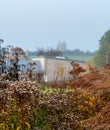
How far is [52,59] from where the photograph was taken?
48.7m

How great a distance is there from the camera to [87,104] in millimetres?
10000

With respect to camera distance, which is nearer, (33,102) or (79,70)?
(33,102)

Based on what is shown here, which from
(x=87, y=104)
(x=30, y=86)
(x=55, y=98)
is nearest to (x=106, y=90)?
(x=87, y=104)

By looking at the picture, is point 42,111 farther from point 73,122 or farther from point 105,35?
point 105,35

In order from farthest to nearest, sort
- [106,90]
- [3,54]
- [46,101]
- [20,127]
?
[3,54] < [106,90] < [46,101] < [20,127]

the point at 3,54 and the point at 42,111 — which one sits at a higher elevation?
the point at 3,54

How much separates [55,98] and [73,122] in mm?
1279

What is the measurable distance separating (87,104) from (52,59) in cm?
3869

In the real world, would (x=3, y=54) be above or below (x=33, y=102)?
above

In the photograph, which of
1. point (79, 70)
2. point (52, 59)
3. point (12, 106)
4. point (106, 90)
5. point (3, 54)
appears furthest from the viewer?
point (52, 59)

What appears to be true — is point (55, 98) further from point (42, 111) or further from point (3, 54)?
point (3, 54)

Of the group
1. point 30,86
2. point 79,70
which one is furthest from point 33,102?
point 79,70

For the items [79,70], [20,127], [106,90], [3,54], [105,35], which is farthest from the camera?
[105,35]

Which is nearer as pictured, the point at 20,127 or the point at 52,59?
the point at 20,127
